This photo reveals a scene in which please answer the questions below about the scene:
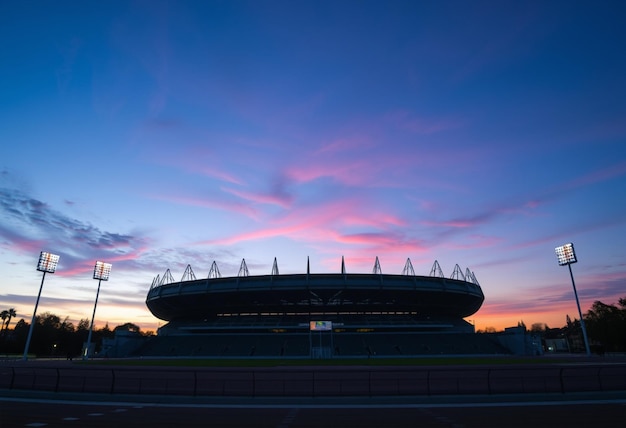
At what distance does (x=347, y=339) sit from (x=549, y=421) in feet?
211

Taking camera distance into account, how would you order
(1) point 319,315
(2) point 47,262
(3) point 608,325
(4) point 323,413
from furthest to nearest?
1. (3) point 608,325
2. (1) point 319,315
3. (2) point 47,262
4. (4) point 323,413

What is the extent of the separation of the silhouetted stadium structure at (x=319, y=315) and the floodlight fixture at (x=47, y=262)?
79.2 feet


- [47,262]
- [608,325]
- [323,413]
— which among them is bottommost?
[323,413]

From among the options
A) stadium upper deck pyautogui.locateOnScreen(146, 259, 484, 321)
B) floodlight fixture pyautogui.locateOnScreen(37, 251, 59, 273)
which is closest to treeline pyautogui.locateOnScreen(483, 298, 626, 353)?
stadium upper deck pyautogui.locateOnScreen(146, 259, 484, 321)

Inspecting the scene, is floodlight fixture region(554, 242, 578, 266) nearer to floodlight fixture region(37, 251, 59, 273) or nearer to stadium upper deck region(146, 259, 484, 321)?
stadium upper deck region(146, 259, 484, 321)

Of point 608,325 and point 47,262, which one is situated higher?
point 47,262

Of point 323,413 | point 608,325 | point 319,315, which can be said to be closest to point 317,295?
point 319,315

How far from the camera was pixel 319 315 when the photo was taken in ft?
290

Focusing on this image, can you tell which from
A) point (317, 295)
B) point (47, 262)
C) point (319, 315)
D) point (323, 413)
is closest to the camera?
point (323, 413)

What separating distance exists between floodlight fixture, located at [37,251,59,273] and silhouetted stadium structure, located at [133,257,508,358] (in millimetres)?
24142

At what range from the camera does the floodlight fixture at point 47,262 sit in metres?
60.2

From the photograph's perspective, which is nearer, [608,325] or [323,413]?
[323,413]

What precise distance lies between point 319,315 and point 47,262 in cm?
5671

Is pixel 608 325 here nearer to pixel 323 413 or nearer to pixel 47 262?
pixel 323 413
